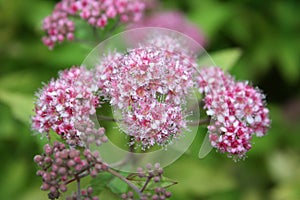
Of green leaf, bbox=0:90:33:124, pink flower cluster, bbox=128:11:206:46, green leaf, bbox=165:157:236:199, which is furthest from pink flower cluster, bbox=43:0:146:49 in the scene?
green leaf, bbox=165:157:236:199

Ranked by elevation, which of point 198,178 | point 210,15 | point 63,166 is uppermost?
point 210,15

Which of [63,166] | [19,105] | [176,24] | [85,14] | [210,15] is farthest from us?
[210,15]

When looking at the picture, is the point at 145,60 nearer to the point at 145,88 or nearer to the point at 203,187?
the point at 145,88

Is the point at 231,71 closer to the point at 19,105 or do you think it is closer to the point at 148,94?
the point at 19,105

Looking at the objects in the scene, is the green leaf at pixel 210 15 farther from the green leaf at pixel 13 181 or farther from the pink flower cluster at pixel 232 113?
the pink flower cluster at pixel 232 113

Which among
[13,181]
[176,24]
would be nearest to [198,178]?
[176,24]
